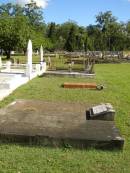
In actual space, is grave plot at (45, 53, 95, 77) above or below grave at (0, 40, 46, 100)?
below

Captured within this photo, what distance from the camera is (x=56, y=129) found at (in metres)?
8.01

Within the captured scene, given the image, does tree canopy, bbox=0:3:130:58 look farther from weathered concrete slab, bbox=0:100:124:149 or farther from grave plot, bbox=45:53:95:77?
weathered concrete slab, bbox=0:100:124:149

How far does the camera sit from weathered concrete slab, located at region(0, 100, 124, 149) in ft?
24.3

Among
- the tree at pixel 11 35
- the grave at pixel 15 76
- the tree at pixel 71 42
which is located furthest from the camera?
the tree at pixel 71 42

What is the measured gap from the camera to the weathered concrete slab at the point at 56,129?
24.3ft

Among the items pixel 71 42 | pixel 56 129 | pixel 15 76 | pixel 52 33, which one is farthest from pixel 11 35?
pixel 52 33

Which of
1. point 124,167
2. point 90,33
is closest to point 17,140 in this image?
point 124,167

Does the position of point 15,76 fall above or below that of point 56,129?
above

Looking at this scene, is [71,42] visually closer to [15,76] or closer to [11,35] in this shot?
[11,35]

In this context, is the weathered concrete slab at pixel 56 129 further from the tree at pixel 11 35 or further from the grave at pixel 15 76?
the tree at pixel 11 35

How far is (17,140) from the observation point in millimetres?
7516

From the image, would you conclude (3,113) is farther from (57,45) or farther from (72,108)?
(57,45)

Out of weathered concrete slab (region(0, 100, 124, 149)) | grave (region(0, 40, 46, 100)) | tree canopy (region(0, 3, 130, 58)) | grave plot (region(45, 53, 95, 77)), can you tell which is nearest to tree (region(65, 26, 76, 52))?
tree canopy (region(0, 3, 130, 58))

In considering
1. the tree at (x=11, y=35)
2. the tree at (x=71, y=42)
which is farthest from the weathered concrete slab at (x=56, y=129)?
the tree at (x=71, y=42)
